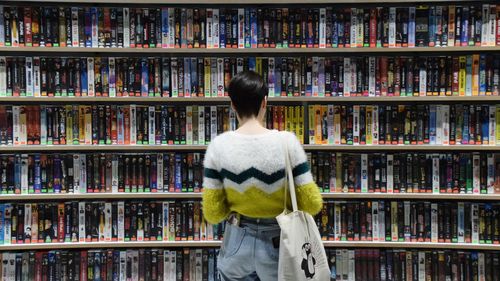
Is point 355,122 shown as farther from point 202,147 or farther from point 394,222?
point 202,147

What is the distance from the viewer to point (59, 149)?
112 inches

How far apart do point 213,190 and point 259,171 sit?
22cm

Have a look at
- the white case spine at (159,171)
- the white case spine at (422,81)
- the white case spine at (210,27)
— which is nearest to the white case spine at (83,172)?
the white case spine at (159,171)

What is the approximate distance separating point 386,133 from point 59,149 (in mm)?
1844

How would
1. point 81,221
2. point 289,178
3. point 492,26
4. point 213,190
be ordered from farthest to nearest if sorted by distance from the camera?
point 81,221 < point 492,26 < point 213,190 < point 289,178

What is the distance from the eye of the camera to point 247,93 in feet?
5.86

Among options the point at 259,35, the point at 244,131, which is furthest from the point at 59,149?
the point at 244,131

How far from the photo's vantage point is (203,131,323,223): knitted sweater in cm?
173

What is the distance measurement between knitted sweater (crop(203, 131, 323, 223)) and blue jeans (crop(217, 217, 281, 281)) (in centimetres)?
5

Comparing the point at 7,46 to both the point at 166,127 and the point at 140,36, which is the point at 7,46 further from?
the point at 166,127

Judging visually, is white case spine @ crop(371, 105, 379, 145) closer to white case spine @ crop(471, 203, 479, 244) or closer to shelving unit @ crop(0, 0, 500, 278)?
shelving unit @ crop(0, 0, 500, 278)

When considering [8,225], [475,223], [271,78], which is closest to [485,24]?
[475,223]

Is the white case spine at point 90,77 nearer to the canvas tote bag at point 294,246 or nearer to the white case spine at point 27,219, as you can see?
the white case spine at point 27,219

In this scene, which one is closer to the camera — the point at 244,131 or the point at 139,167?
the point at 244,131
